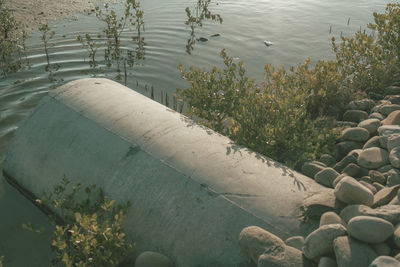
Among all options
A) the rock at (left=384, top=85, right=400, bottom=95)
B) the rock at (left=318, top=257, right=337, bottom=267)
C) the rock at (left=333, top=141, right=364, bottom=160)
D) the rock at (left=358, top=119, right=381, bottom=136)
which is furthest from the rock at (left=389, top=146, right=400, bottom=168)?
the rock at (left=384, top=85, right=400, bottom=95)

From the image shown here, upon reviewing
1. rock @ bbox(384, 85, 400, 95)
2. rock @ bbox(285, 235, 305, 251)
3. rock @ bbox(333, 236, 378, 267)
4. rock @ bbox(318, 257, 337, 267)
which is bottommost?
rock @ bbox(285, 235, 305, 251)

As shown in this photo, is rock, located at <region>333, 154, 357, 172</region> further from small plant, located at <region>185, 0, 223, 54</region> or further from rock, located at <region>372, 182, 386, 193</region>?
small plant, located at <region>185, 0, 223, 54</region>

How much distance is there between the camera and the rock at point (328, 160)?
15.2 ft

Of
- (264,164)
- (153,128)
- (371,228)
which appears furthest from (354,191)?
(153,128)

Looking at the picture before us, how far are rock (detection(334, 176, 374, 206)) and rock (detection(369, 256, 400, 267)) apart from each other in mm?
779

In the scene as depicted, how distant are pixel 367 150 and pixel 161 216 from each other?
244 centimetres

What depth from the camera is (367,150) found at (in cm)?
425

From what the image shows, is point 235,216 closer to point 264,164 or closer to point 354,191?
point 264,164

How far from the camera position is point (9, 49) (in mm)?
9125

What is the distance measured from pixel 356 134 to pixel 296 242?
7.91ft

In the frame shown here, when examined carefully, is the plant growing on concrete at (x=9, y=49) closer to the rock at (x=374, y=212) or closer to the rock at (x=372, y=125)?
the rock at (x=372, y=125)

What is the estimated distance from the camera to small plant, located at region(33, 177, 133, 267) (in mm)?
3008

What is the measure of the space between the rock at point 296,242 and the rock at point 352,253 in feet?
0.92

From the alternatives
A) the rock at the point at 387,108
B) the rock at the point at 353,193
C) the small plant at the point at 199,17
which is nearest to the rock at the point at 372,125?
the rock at the point at 387,108
